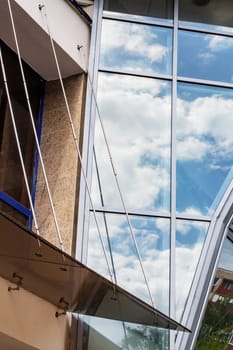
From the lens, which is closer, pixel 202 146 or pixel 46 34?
pixel 46 34

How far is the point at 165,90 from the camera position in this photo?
7.65 metres

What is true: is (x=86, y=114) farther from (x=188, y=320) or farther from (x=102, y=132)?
(x=188, y=320)

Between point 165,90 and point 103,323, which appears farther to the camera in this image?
point 165,90

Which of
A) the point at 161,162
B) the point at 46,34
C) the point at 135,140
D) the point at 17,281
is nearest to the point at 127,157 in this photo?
the point at 135,140

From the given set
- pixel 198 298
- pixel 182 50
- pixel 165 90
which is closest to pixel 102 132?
pixel 165 90

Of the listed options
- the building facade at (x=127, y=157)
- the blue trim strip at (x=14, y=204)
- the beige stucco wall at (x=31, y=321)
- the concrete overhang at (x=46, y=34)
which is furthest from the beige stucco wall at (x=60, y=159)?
the beige stucco wall at (x=31, y=321)

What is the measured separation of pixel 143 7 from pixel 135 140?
6.14 feet

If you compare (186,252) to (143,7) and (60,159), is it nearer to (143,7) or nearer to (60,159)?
(60,159)

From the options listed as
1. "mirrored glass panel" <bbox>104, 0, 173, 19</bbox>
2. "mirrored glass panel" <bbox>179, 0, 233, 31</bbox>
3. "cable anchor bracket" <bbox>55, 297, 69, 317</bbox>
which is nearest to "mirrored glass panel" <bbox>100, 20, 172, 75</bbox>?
"mirrored glass panel" <bbox>104, 0, 173, 19</bbox>

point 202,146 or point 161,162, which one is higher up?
point 202,146

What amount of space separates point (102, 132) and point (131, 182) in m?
0.67

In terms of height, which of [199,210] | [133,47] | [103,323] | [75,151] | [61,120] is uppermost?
[133,47]

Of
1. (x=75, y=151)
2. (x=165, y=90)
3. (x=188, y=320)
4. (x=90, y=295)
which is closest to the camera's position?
(x=90, y=295)

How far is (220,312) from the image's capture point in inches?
283
